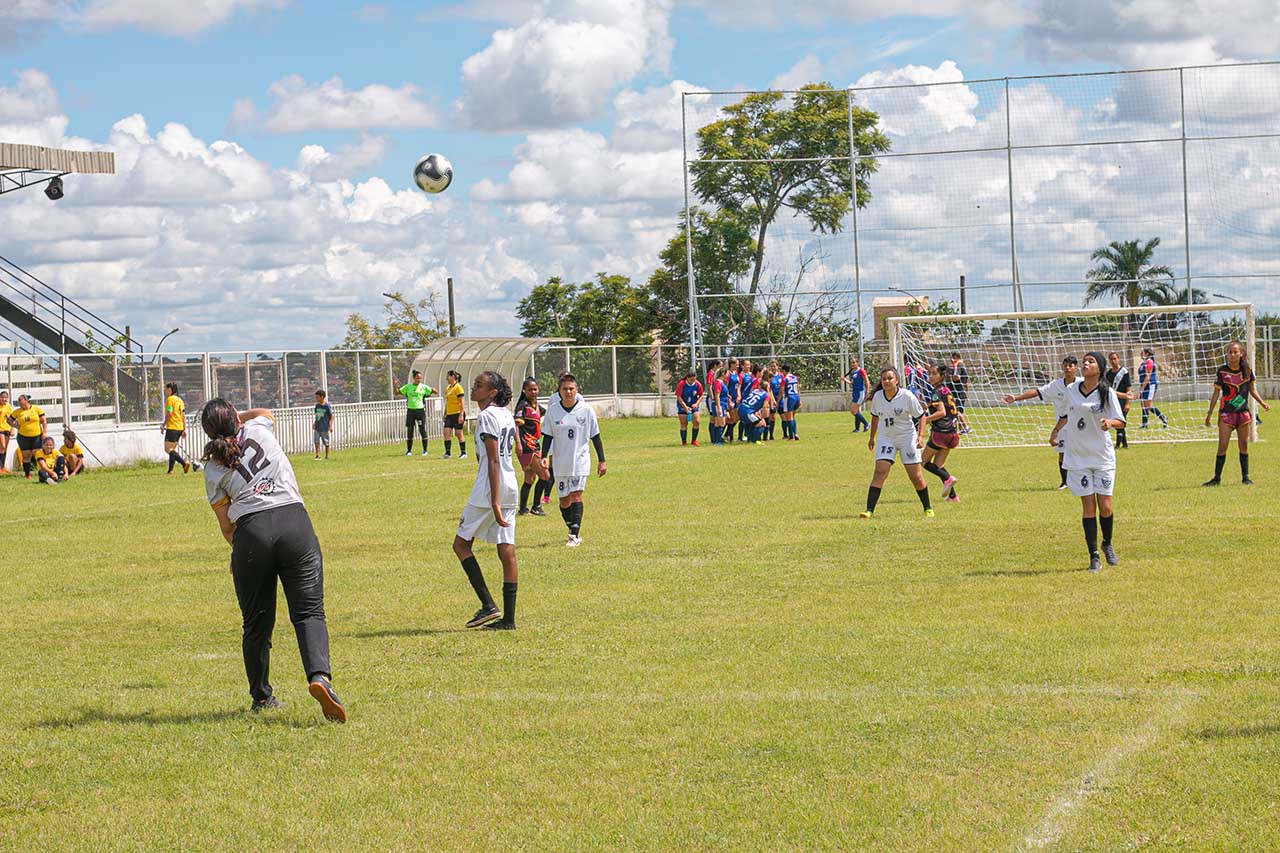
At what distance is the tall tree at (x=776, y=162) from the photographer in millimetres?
42031

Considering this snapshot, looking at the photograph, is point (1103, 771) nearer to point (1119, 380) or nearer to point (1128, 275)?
point (1119, 380)

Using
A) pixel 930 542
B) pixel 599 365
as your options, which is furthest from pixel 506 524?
pixel 599 365

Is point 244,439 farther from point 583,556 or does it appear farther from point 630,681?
point 583,556

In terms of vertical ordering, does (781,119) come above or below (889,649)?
above

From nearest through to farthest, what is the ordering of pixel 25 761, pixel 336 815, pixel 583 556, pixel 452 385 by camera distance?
1. pixel 336 815
2. pixel 25 761
3. pixel 583 556
4. pixel 452 385

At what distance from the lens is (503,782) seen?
6.09 m

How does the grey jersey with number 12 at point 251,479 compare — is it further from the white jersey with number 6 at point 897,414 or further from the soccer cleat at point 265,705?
the white jersey with number 6 at point 897,414

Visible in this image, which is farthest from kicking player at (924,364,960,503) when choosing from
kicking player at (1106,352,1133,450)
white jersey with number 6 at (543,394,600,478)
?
white jersey with number 6 at (543,394,600,478)

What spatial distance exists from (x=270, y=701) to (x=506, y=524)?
8.49 ft

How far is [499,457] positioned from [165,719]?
121 inches

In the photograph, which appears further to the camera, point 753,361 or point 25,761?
point 753,361

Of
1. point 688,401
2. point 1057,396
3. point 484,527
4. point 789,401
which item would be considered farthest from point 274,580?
point 789,401

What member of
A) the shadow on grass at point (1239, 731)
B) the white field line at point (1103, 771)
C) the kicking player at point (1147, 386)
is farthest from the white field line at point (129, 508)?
the kicking player at point (1147, 386)

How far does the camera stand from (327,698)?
22.7 ft
